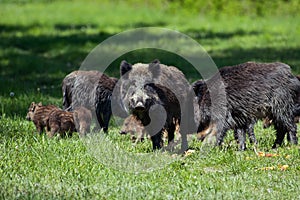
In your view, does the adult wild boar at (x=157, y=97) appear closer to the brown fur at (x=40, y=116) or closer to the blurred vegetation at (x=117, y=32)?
the brown fur at (x=40, y=116)

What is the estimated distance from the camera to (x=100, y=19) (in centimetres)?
2852

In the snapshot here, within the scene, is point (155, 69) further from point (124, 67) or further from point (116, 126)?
point (116, 126)

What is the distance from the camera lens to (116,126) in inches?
472

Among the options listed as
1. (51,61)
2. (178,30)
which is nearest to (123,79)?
(51,61)

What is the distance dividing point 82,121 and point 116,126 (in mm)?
1346

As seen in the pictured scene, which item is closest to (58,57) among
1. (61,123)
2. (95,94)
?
(95,94)

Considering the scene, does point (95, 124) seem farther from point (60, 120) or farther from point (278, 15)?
point (278, 15)

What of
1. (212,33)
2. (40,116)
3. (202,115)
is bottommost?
(40,116)

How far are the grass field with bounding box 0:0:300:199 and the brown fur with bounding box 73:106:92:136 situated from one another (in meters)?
0.37

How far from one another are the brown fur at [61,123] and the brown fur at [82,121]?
0.21ft

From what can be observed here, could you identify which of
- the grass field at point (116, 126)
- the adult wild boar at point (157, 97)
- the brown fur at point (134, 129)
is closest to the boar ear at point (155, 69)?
the adult wild boar at point (157, 97)

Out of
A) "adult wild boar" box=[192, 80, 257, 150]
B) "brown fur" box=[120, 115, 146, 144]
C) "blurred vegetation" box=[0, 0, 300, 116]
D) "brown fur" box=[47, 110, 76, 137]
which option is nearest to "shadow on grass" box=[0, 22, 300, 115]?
"blurred vegetation" box=[0, 0, 300, 116]

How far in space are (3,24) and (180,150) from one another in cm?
1870

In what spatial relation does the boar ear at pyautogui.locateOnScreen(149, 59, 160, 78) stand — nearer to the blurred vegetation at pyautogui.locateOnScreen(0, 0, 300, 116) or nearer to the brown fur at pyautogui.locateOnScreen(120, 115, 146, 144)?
the brown fur at pyautogui.locateOnScreen(120, 115, 146, 144)
